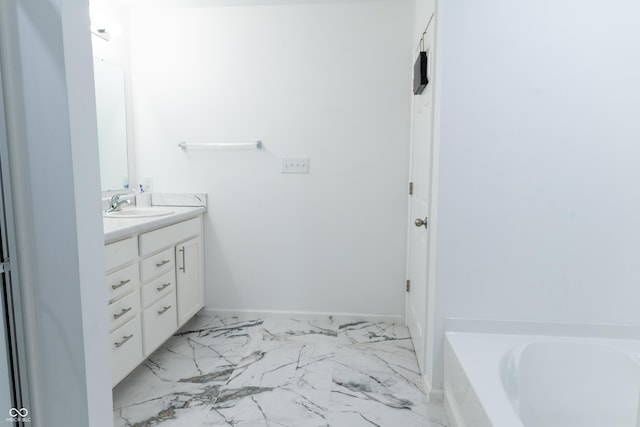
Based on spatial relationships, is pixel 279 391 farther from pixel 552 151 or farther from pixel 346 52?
pixel 346 52

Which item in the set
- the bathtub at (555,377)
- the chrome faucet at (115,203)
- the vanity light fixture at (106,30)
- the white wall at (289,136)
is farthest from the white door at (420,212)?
the vanity light fixture at (106,30)

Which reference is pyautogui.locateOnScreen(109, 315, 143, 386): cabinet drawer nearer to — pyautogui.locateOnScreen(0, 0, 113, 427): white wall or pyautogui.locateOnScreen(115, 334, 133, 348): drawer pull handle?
pyautogui.locateOnScreen(115, 334, 133, 348): drawer pull handle

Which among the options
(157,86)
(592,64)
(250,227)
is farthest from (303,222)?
(592,64)

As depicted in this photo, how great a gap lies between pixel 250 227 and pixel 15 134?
1.91 metres

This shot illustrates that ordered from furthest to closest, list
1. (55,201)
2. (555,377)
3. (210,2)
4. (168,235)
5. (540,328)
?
(210,2), (168,235), (540,328), (555,377), (55,201)

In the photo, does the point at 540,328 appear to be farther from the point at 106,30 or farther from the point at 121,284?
the point at 106,30

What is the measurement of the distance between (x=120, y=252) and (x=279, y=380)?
101 cm

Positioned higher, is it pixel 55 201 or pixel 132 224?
pixel 55 201

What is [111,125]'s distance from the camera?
2.57 meters

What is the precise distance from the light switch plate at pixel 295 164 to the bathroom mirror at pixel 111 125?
1.10m

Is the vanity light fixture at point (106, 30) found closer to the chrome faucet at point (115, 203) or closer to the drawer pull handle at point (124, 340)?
the chrome faucet at point (115, 203)

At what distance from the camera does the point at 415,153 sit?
252cm

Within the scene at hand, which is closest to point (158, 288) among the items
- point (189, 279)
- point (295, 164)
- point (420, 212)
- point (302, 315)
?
point (189, 279)

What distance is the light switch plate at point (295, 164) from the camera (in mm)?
2771
